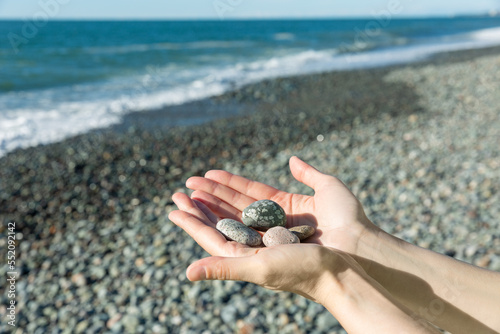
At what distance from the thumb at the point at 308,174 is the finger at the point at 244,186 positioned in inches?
10.0

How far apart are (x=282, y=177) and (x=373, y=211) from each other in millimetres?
1716

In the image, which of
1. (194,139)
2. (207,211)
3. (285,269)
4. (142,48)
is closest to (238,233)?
(207,211)

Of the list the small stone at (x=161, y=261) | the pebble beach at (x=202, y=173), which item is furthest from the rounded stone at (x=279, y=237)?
the small stone at (x=161, y=261)

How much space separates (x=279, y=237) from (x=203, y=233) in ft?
1.54

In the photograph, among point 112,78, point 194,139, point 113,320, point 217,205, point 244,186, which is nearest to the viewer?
point 217,205

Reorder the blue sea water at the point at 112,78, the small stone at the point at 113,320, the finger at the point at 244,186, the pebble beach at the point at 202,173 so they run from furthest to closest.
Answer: the blue sea water at the point at 112,78
the pebble beach at the point at 202,173
the small stone at the point at 113,320
the finger at the point at 244,186

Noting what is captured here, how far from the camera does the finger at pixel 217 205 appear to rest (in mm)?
2994

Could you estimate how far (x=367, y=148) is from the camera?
7855 mm

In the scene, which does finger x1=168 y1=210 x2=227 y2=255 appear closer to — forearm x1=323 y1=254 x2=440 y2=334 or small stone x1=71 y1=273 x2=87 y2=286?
forearm x1=323 y1=254 x2=440 y2=334

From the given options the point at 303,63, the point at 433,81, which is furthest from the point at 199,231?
the point at 303,63

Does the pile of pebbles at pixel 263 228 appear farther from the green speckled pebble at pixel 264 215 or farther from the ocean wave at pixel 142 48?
the ocean wave at pixel 142 48

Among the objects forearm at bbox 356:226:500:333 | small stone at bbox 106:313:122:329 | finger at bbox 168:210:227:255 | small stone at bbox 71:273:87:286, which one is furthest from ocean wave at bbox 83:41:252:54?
forearm at bbox 356:226:500:333

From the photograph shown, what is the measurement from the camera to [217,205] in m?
3.04

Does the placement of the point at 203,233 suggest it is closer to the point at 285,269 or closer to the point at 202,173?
the point at 285,269
